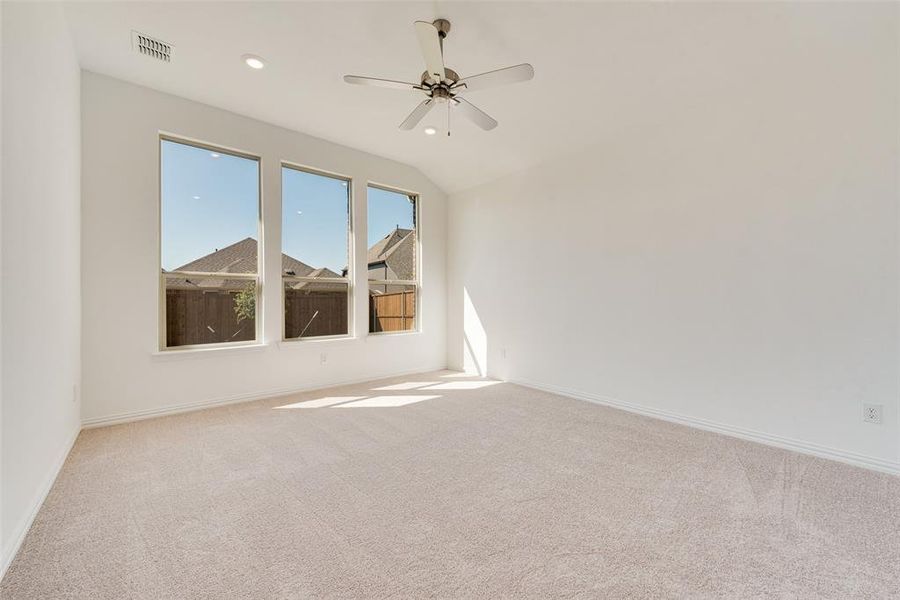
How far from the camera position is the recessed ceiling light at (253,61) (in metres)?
2.91


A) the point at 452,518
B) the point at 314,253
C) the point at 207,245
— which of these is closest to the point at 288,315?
the point at 314,253

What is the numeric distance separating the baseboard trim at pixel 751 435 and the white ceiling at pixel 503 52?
2515 millimetres

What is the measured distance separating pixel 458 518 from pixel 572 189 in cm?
342

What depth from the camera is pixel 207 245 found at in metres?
3.71

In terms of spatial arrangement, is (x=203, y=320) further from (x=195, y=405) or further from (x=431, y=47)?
(x=431, y=47)

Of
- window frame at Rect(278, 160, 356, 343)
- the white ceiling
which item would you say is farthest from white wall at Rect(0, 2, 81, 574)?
window frame at Rect(278, 160, 356, 343)

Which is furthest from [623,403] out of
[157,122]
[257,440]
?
[157,122]

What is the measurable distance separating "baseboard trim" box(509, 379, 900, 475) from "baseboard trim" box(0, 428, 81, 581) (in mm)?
3950

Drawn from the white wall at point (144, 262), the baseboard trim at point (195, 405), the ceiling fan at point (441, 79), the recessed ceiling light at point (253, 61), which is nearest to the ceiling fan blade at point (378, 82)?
the ceiling fan at point (441, 79)

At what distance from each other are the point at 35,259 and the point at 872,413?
4877 mm

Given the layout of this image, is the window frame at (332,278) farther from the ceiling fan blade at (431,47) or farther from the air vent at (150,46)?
the ceiling fan blade at (431,47)

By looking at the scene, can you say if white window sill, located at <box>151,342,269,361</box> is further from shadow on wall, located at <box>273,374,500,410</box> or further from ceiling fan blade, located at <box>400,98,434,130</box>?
ceiling fan blade, located at <box>400,98,434,130</box>

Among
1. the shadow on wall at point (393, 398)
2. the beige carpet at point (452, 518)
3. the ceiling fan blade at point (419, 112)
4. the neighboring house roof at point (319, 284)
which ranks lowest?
the beige carpet at point (452, 518)

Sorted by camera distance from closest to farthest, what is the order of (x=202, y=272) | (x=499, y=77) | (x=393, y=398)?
(x=499, y=77) → (x=202, y=272) → (x=393, y=398)
